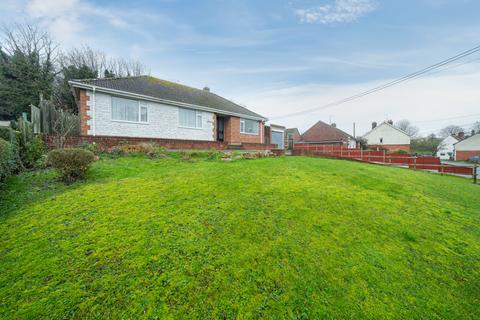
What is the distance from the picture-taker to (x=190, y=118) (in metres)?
14.2

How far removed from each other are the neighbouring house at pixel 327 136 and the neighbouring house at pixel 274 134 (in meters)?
15.7

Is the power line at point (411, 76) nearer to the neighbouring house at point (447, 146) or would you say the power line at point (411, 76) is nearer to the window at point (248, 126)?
the window at point (248, 126)

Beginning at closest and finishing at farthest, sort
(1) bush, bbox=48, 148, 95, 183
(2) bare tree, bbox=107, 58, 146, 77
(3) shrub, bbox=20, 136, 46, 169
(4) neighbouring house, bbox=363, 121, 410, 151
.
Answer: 1. (1) bush, bbox=48, 148, 95, 183
2. (3) shrub, bbox=20, 136, 46, 169
3. (2) bare tree, bbox=107, 58, 146, 77
4. (4) neighbouring house, bbox=363, 121, 410, 151

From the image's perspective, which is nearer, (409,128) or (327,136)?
(327,136)

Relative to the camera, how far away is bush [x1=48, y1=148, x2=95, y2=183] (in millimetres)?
4730

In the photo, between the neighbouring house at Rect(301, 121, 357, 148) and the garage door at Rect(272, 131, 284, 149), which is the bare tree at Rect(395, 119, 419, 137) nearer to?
the neighbouring house at Rect(301, 121, 357, 148)

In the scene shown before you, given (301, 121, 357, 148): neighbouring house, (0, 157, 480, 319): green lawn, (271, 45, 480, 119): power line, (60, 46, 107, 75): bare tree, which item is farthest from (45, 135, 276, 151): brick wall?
(301, 121, 357, 148): neighbouring house

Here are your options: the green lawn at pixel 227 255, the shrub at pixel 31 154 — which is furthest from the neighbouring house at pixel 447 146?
the shrub at pixel 31 154

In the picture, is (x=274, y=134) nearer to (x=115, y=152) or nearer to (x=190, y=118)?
(x=190, y=118)

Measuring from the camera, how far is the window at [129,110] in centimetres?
1084

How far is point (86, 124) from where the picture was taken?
32.9 feet

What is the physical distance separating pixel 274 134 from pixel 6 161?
21080 mm

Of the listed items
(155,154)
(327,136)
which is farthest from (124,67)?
(327,136)

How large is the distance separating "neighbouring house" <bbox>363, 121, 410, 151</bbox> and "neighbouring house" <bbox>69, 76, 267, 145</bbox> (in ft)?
111
